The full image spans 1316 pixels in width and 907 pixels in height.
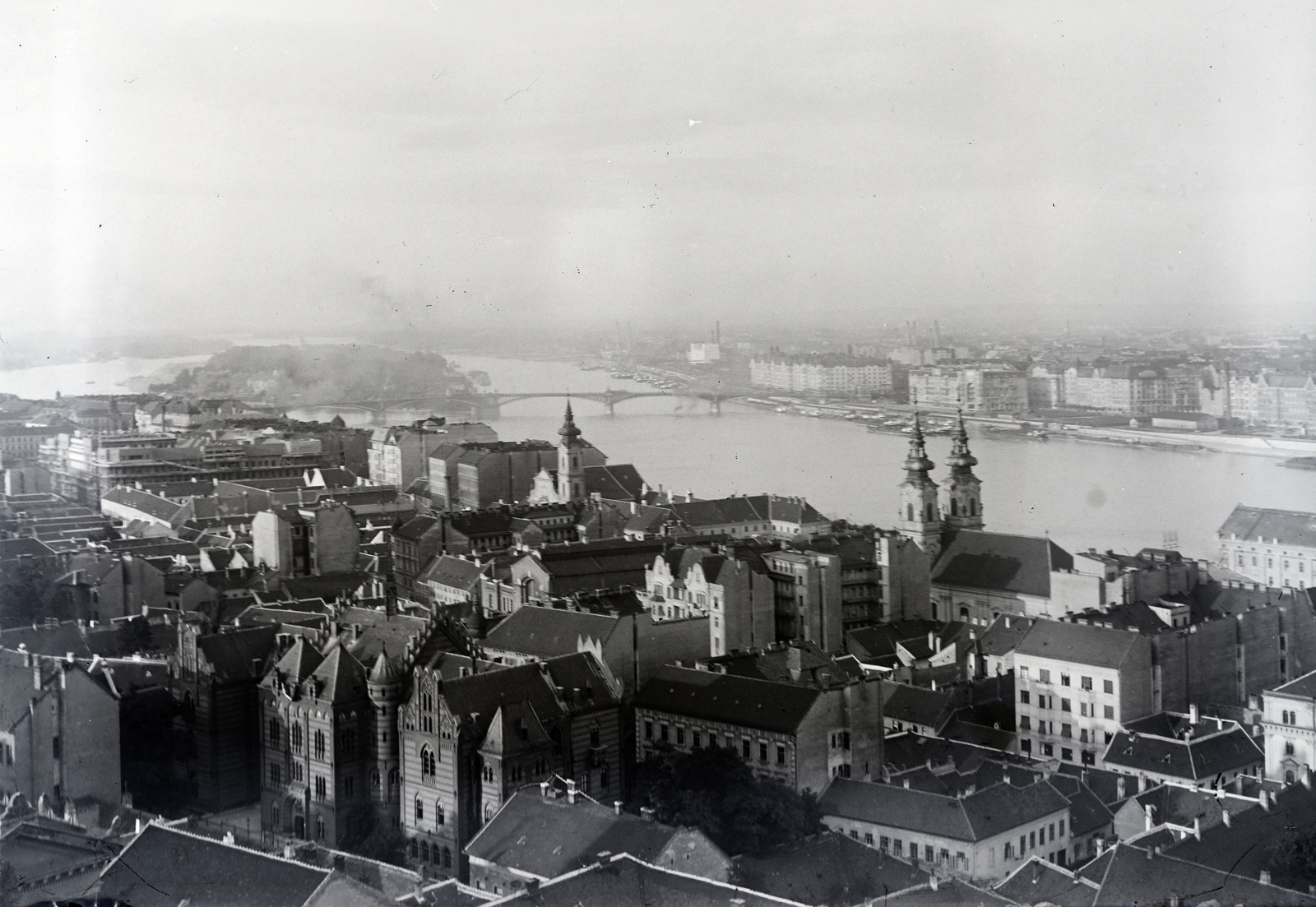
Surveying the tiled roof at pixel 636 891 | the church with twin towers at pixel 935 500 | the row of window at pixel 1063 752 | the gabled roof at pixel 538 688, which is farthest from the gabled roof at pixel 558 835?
the church with twin towers at pixel 935 500

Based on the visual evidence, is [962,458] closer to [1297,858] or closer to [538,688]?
[538,688]

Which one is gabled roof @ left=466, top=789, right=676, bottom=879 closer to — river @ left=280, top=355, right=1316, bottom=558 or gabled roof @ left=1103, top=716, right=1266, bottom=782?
gabled roof @ left=1103, top=716, right=1266, bottom=782

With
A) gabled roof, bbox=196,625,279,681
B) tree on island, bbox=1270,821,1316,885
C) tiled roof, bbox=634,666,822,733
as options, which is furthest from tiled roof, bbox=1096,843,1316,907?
gabled roof, bbox=196,625,279,681

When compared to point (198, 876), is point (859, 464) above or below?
below

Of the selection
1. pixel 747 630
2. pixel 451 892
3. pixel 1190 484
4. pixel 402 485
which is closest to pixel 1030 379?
pixel 1190 484

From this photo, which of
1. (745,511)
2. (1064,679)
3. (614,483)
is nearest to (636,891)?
(1064,679)
